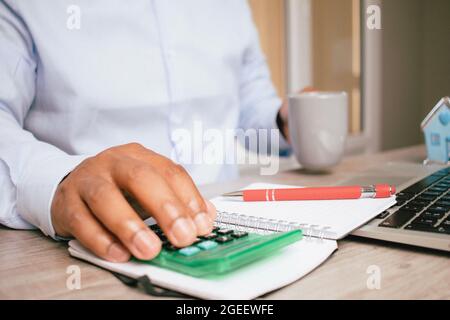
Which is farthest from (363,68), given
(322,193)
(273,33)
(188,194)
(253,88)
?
(188,194)

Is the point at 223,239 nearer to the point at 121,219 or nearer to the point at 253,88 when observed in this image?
the point at 121,219

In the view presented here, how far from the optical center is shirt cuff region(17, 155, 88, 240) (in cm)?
44

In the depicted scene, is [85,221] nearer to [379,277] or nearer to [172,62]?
[379,277]

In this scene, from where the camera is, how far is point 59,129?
0.71 meters

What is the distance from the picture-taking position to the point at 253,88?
3.54 feet

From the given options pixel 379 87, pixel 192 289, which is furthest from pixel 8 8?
pixel 379 87

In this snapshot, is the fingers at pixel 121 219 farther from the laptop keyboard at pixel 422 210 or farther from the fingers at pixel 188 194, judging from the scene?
the laptop keyboard at pixel 422 210

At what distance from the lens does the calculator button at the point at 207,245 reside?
1.10 feet

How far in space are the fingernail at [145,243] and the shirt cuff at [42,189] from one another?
139 mm

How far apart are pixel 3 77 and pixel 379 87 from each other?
187 cm

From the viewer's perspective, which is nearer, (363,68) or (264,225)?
(264,225)

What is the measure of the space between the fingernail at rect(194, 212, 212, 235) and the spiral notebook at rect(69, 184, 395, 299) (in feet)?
0.16

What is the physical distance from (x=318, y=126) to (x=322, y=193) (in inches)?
9.9

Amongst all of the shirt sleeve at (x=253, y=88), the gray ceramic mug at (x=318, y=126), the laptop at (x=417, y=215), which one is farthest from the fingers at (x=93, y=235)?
the shirt sleeve at (x=253, y=88)
